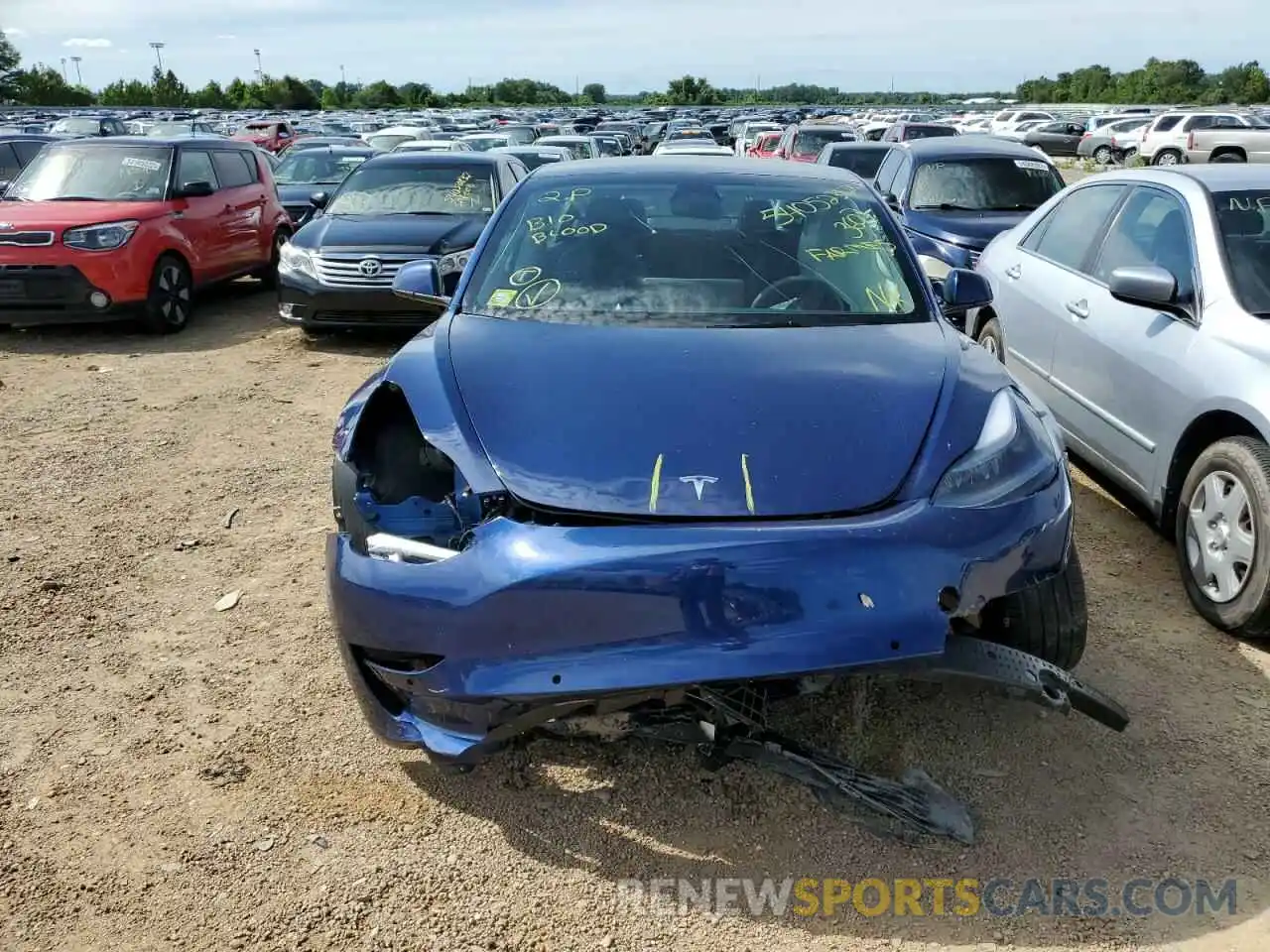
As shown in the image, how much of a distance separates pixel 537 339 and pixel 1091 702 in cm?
186

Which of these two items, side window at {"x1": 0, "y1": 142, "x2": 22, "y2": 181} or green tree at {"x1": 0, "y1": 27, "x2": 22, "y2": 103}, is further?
green tree at {"x1": 0, "y1": 27, "x2": 22, "y2": 103}

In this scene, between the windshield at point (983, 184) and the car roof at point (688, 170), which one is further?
the windshield at point (983, 184)

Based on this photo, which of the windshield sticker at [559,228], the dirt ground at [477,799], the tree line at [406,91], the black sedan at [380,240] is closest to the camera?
the dirt ground at [477,799]

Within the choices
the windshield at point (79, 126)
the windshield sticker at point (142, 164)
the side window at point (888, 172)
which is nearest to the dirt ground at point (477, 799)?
the windshield sticker at point (142, 164)

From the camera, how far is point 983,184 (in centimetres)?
949

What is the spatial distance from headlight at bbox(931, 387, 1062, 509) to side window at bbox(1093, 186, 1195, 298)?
174cm

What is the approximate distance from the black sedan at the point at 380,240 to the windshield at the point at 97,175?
165 cm

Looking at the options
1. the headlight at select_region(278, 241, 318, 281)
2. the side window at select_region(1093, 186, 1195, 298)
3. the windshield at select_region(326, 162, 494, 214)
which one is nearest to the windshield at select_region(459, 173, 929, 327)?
the side window at select_region(1093, 186, 1195, 298)

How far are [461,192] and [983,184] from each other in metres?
4.72

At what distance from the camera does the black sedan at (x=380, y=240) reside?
833 centimetres

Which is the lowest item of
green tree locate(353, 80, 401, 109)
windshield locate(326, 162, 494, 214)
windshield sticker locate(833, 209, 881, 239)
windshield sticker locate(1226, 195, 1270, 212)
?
green tree locate(353, 80, 401, 109)

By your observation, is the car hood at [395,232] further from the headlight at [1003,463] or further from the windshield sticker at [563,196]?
the headlight at [1003,463]

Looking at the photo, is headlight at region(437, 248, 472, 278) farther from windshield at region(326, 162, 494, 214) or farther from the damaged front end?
the damaged front end

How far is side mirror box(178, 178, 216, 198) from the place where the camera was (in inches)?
376
